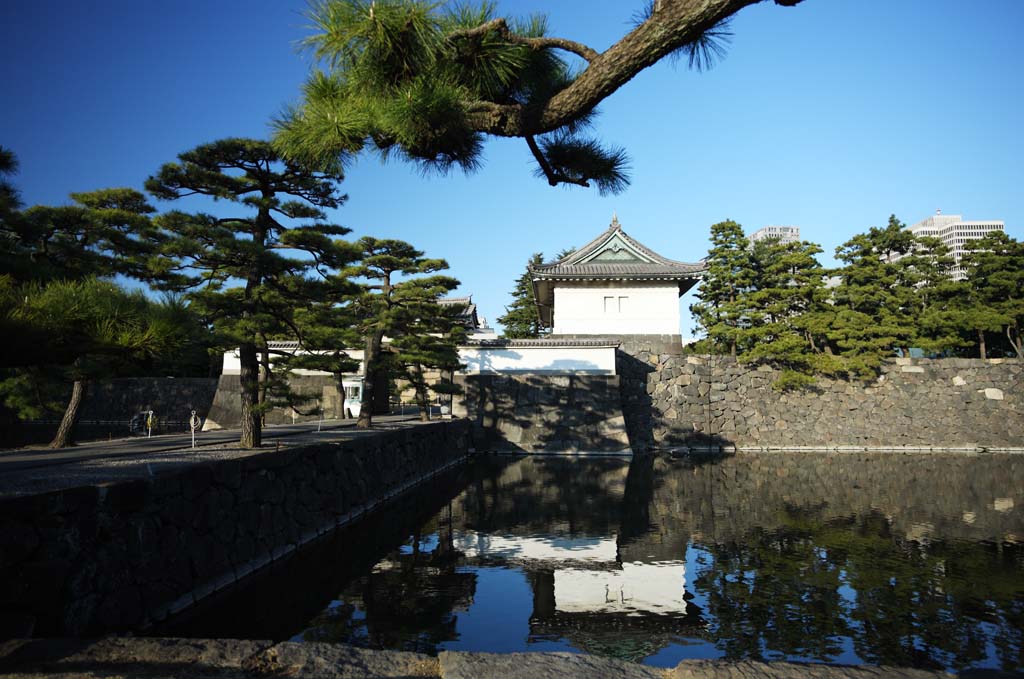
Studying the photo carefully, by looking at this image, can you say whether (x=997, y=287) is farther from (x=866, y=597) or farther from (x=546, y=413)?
(x=866, y=597)

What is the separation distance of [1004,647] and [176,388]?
23.7 metres

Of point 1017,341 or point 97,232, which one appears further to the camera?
point 1017,341

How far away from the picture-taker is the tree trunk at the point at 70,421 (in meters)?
7.91

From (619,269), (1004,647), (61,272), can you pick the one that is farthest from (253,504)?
(619,269)

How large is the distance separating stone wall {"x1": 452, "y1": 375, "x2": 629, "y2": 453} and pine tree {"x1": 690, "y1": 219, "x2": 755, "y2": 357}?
190 inches

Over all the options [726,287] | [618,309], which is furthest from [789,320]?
[618,309]

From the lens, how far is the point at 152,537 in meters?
3.76

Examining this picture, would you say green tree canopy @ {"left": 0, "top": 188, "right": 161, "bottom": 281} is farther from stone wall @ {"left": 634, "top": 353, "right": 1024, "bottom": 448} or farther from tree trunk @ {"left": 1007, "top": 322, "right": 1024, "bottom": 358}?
tree trunk @ {"left": 1007, "top": 322, "right": 1024, "bottom": 358}

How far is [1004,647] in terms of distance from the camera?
3441 mm

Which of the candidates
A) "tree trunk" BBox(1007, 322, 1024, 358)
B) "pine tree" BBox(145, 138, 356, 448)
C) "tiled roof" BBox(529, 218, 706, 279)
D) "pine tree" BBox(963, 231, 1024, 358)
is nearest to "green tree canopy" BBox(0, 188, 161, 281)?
"pine tree" BBox(145, 138, 356, 448)

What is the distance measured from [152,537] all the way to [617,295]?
15688mm

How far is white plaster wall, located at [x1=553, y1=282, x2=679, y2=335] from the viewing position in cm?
1792

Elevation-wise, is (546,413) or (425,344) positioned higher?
(425,344)

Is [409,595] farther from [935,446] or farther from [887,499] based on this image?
[935,446]
